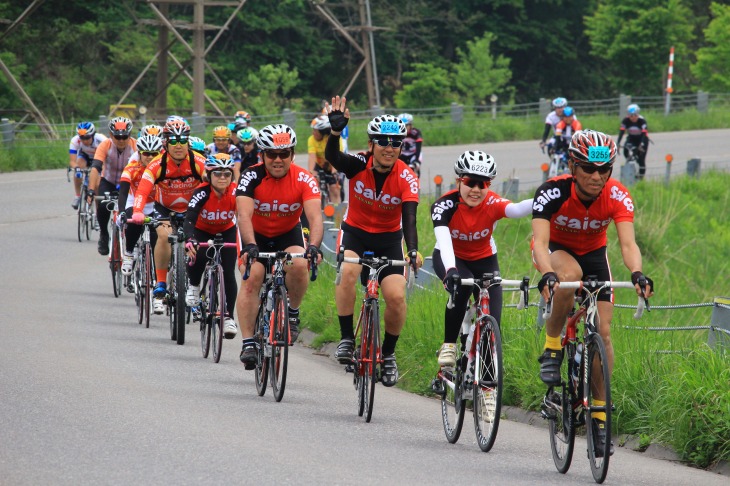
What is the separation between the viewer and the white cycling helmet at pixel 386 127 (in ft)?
32.2

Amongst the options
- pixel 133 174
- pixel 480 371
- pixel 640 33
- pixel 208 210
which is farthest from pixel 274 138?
pixel 640 33

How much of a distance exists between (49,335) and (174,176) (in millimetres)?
2128

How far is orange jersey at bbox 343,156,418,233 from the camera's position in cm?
1012

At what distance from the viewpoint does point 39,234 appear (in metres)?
22.1

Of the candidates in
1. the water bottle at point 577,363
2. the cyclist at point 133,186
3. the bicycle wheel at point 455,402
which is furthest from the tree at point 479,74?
the water bottle at point 577,363

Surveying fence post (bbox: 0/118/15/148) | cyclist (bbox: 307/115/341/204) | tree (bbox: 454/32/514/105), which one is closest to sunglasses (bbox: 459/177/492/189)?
cyclist (bbox: 307/115/341/204)

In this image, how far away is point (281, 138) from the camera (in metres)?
10.5

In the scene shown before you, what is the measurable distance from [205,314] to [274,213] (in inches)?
73.7

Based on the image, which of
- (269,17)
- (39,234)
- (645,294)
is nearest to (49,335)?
(645,294)

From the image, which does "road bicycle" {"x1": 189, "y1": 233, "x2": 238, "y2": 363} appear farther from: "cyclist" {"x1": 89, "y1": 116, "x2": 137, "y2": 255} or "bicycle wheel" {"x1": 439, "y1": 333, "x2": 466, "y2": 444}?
"cyclist" {"x1": 89, "y1": 116, "x2": 137, "y2": 255}

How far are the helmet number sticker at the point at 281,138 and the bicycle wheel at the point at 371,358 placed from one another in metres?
1.80

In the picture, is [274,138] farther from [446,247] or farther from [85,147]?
[85,147]

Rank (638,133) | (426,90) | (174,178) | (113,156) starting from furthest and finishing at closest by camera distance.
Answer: (426,90)
(638,133)
(113,156)
(174,178)

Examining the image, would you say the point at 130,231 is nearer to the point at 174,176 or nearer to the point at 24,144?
the point at 174,176
